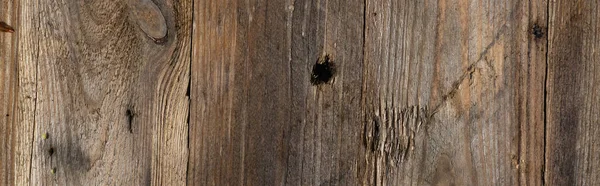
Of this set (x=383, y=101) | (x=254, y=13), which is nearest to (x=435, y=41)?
(x=383, y=101)

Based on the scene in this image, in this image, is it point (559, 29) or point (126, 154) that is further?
point (126, 154)

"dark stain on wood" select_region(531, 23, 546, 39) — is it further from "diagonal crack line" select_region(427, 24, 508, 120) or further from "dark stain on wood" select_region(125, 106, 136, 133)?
"dark stain on wood" select_region(125, 106, 136, 133)

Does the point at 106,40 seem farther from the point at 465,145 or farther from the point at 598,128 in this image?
the point at 598,128

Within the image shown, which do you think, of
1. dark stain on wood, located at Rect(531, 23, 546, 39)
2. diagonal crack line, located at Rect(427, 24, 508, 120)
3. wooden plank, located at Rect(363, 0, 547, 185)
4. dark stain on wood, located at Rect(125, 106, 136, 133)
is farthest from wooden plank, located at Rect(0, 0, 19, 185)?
dark stain on wood, located at Rect(531, 23, 546, 39)

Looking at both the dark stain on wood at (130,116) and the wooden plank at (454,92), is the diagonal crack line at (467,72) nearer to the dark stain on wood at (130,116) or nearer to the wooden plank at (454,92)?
the wooden plank at (454,92)

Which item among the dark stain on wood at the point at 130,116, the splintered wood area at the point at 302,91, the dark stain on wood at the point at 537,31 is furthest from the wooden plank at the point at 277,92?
the dark stain on wood at the point at 537,31

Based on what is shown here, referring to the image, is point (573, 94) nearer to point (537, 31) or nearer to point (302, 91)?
point (537, 31)

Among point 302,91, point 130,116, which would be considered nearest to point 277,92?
point 302,91
